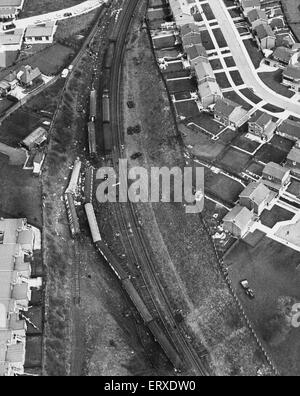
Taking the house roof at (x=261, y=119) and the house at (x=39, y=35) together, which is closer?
the house roof at (x=261, y=119)

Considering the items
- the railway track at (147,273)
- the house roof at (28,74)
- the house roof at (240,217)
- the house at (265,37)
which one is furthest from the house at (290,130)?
the house roof at (28,74)

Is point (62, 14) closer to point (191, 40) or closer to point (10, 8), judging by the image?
point (10, 8)

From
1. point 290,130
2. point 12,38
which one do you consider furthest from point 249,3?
point 12,38

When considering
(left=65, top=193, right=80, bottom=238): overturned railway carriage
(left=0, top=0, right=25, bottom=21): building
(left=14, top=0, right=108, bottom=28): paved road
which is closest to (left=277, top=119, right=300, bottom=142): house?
(left=65, top=193, right=80, bottom=238): overturned railway carriage

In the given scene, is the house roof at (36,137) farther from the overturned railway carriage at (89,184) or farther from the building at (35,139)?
the overturned railway carriage at (89,184)

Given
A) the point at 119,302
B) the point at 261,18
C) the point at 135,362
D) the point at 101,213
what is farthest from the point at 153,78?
the point at 135,362

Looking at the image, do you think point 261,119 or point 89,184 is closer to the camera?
point 89,184
